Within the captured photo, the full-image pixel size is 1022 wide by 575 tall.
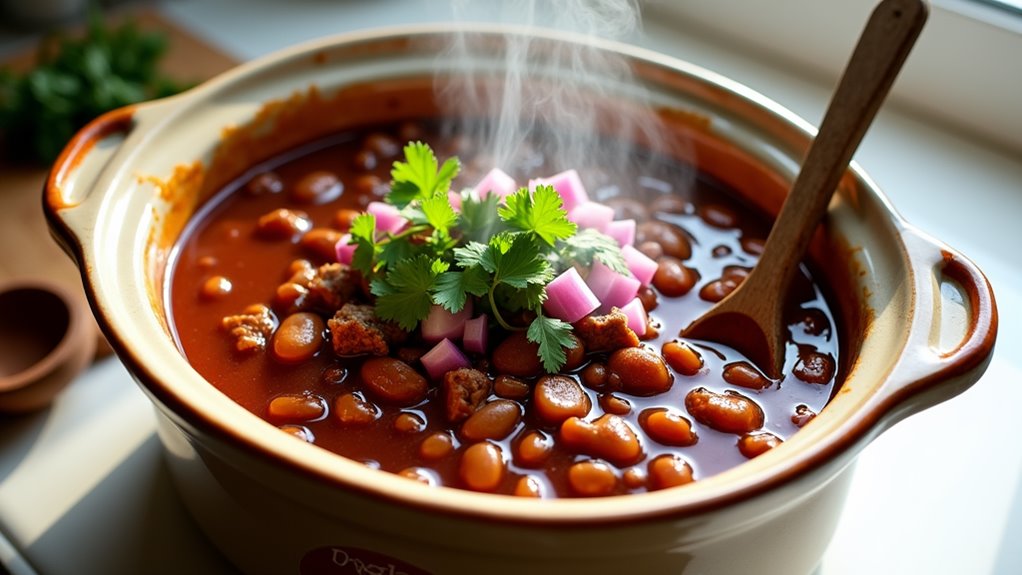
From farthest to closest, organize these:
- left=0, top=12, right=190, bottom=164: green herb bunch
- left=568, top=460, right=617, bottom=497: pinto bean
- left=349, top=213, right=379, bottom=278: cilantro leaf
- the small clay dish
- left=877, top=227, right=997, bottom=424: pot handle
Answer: left=0, top=12, right=190, bottom=164: green herb bunch → the small clay dish → left=349, top=213, right=379, bottom=278: cilantro leaf → left=568, top=460, right=617, bottom=497: pinto bean → left=877, top=227, right=997, bottom=424: pot handle

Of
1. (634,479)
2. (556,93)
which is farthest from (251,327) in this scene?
(556,93)

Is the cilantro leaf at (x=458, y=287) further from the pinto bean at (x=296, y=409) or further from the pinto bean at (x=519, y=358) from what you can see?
the pinto bean at (x=296, y=409)

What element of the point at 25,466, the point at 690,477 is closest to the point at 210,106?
the point at 25,466

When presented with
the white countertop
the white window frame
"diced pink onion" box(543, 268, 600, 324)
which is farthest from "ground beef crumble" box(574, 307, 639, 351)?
the white window frame

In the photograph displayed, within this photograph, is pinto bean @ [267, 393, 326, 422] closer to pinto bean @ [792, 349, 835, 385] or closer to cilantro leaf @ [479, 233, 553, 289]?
cilantro leaf @ [479, 233, 553, 289]

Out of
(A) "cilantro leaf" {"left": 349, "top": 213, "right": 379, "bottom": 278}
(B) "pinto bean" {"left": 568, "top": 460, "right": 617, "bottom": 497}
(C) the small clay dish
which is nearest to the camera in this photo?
(B) "pinto bean" {"left": 568, "top": 460, "right": 617, "bottom": 497}

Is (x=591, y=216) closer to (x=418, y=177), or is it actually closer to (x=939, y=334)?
(x=418, y=177)

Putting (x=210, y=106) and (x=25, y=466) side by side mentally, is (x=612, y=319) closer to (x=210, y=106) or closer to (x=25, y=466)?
(x=210, y=106)
